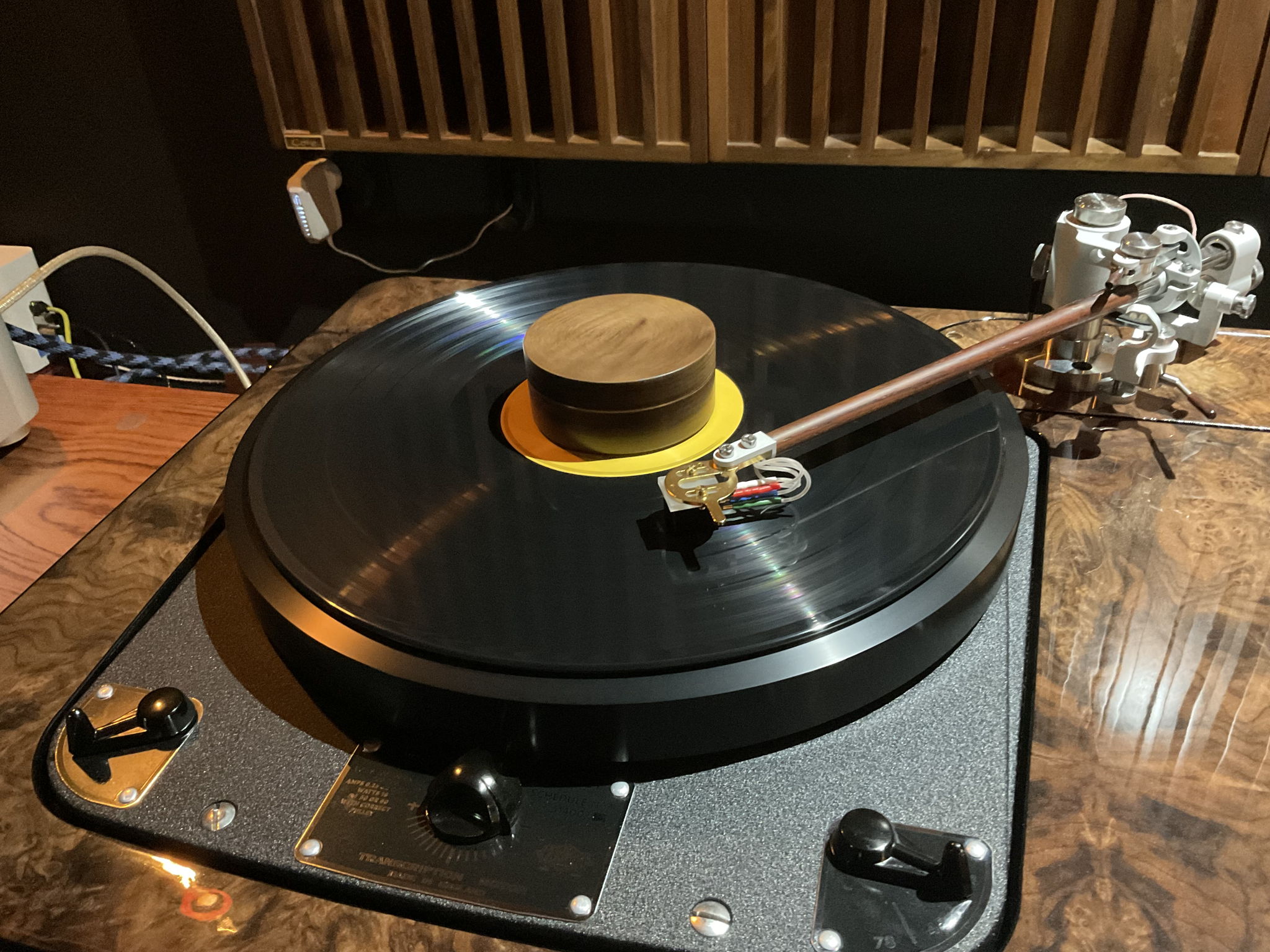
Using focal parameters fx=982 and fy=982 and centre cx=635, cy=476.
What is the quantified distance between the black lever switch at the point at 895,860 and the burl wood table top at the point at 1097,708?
0.06m

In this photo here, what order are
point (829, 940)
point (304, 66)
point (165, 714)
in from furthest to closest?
1. point (304, 66)
2. point (165, 714)
3. point (829, 940)

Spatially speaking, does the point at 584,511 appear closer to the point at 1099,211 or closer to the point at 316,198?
the point at 1099,211

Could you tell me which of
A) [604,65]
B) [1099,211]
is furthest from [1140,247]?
[604,65]

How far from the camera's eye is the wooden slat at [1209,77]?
39.8 inches

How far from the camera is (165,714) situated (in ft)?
2.33

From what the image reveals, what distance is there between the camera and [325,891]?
64 centimetres

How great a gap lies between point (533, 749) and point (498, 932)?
11 cm

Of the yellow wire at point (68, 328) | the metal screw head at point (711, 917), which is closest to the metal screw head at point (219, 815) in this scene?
the metal screw head at point (711, 917)

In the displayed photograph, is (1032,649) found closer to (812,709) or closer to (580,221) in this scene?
(812,709)

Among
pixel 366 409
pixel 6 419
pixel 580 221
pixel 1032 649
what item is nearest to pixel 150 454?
pixel 6 419

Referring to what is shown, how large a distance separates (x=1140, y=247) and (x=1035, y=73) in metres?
0.31

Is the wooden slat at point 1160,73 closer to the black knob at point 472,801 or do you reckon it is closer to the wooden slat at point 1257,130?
the wooden slat at point 1257,130

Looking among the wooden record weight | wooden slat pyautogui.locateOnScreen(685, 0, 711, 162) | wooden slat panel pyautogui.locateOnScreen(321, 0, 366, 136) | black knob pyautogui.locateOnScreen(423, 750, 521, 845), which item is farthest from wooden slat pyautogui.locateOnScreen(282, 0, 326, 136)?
black knob pyautogui.locateOnScreen(423, 750, 521, 845)

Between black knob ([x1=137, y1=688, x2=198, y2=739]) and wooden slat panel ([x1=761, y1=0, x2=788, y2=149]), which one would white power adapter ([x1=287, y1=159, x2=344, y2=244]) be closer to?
wooden slat panel ([x1=761, y1=0, x2=788, y2=149])
